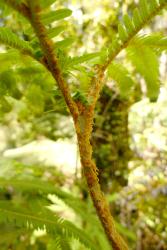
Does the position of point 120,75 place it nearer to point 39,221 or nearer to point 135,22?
point 135,22

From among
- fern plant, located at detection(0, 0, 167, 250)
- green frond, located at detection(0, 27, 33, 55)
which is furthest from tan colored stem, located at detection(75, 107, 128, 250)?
green frond, located at detection(0, 27, 33, 55)

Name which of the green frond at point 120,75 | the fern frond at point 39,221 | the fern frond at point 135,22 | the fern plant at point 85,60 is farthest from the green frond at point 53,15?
the fern frond at point 39,221

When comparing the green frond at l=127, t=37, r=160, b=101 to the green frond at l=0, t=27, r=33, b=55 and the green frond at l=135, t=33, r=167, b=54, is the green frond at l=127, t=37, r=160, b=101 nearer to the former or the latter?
the green frond at l=135, t=33, r=167, b=54

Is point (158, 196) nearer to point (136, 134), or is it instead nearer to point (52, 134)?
point (136, 134)

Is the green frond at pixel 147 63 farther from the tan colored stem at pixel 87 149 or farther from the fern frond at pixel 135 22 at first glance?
the tan colored stem at pixel 87 149

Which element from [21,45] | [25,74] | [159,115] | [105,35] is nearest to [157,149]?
[159,115]
